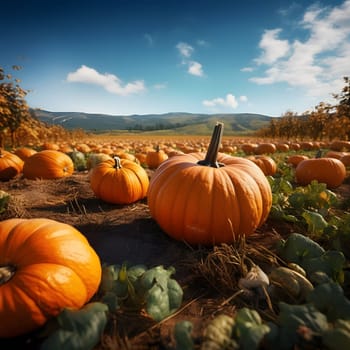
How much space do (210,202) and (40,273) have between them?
131cm

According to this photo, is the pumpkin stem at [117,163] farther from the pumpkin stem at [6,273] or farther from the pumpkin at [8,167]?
the pumpkin at [8,167]

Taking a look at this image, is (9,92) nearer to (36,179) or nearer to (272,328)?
(36,179)

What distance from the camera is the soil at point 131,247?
47.4 inches

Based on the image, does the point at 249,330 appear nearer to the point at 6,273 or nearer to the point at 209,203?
the point at 209,203

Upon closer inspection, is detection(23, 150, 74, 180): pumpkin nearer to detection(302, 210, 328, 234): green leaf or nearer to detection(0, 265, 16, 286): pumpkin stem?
detection(0, 265, 16, 286): pumpkin stem

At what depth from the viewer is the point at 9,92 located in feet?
34.8

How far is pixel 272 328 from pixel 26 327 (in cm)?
114

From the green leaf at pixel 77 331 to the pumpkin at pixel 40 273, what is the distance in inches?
7.3

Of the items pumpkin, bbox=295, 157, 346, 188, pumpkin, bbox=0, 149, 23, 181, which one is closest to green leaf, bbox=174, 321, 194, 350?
pumpkin, bbox=295, 157, 346, 188

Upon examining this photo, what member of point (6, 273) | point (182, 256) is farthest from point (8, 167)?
point (182, 256)

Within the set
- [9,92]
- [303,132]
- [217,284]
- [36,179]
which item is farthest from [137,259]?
[303,132]

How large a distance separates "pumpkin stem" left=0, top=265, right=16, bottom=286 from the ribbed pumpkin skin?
1193 millimetres

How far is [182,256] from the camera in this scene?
1982 millimetres

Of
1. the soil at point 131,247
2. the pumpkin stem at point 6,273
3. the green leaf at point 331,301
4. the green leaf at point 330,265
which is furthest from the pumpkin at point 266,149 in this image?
the pumpkin stem at point 6,273
